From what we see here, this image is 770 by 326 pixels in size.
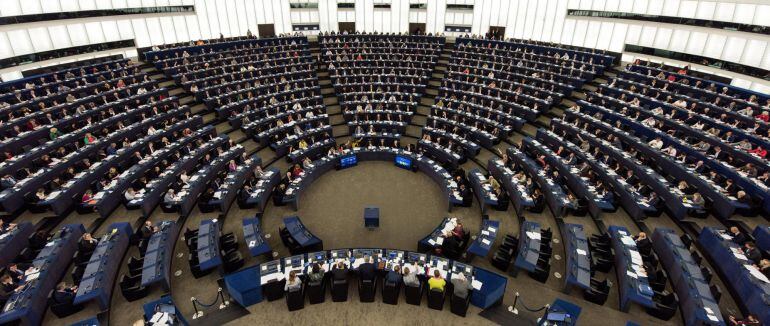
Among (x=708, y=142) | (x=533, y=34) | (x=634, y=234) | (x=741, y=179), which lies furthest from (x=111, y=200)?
(x=533, y=34)

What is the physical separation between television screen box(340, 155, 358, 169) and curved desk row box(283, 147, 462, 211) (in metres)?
0.18

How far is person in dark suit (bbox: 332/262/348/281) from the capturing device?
11375 mm

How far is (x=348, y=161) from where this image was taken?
807 inches

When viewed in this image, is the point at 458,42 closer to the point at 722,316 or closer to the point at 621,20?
the point at 621,20

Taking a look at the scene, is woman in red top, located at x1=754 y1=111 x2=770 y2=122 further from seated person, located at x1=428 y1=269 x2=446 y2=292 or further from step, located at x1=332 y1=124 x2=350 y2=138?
step, located at x1=332 y1=124 x2=350 y2=138

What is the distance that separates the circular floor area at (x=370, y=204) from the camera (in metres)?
15.1

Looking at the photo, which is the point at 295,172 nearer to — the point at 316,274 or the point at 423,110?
the point at 316,274

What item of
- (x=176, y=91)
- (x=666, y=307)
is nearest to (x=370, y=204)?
(x=666, y=307)

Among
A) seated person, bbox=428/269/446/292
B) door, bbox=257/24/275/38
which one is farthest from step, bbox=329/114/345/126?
door, bbox=257/24/275/38

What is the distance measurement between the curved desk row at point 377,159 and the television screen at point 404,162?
55mm

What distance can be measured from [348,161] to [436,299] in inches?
425

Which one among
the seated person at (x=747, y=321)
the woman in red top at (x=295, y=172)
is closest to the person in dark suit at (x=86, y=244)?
the woman in red top at (x=295, y=172)

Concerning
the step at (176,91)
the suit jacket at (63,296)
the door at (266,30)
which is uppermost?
the door at (266,30)

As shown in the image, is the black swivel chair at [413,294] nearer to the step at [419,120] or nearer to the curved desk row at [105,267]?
the curved desk row at [105,267]
